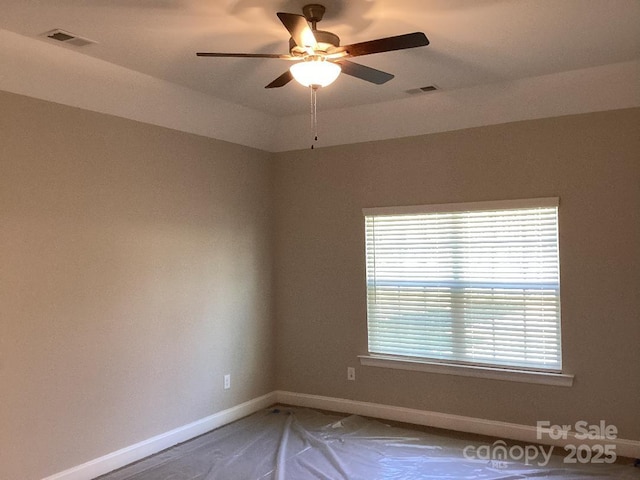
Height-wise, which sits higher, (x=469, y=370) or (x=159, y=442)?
(x=469, y=370)

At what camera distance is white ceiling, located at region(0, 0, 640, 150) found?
2871 millimetres

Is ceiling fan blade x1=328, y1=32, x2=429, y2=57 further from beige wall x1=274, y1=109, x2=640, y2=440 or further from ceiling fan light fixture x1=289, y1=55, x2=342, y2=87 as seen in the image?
beige wall x1=274, y1=109, x2=640, y2=440

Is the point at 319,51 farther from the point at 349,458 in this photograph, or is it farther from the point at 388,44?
the point at 349,458

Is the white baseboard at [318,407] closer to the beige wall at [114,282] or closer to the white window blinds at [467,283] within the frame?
the beige wall at [114,282]

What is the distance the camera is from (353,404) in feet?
16.6

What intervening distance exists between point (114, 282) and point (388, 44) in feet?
8.25

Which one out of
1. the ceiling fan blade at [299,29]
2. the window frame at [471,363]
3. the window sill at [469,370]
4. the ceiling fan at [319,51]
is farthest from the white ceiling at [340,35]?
the window sill at [469,370]

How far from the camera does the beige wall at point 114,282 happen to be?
339 centimetres

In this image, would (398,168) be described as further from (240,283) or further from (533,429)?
(533,429)

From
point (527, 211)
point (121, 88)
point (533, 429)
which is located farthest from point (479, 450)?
point (121, 88)

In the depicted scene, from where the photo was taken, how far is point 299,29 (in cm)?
259

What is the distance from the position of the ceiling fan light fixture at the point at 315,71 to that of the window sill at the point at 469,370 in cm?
277

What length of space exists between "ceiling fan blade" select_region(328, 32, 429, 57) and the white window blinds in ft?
6.96

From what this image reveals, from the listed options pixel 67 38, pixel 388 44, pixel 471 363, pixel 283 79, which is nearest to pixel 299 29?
pixel 388 44
